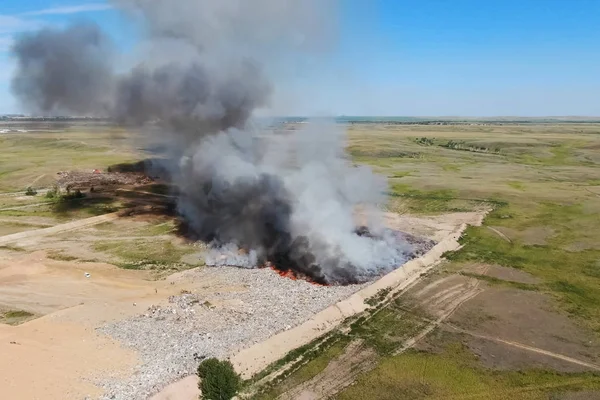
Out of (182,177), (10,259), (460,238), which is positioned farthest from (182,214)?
(460,238)

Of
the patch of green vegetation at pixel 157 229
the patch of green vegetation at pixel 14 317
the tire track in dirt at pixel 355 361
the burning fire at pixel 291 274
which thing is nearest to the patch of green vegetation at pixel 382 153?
the patch of green vegetation at pixel 157 229

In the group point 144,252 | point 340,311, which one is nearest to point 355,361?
point 340,311

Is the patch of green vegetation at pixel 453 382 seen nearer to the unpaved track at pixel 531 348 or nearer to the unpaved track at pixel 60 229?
the unpaved track at pixel 531 348

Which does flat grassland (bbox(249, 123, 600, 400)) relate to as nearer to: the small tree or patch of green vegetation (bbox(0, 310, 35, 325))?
the small tree

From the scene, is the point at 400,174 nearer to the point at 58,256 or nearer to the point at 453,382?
the point at 58,256

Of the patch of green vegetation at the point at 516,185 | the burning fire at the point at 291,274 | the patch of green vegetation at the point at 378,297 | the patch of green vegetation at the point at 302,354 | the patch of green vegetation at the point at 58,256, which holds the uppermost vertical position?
the patch of green vegetation at the point at 516,185

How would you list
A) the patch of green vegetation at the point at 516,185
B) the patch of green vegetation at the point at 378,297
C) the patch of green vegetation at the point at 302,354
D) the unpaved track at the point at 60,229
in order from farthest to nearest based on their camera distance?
the patch of green vegetation at the point at 516,185, the unpaved track at the point at 60,229, the patch of green vegetation at the point at 378,297, the patch of green vegetation at the point at 302,354

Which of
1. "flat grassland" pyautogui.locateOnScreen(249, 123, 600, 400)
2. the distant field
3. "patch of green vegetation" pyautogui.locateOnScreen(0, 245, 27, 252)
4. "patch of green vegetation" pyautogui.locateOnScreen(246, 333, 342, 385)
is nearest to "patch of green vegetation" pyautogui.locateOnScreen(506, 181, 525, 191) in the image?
"flat grassland" pyautogui.locateOnScreen(249, 123, 600, 400)
